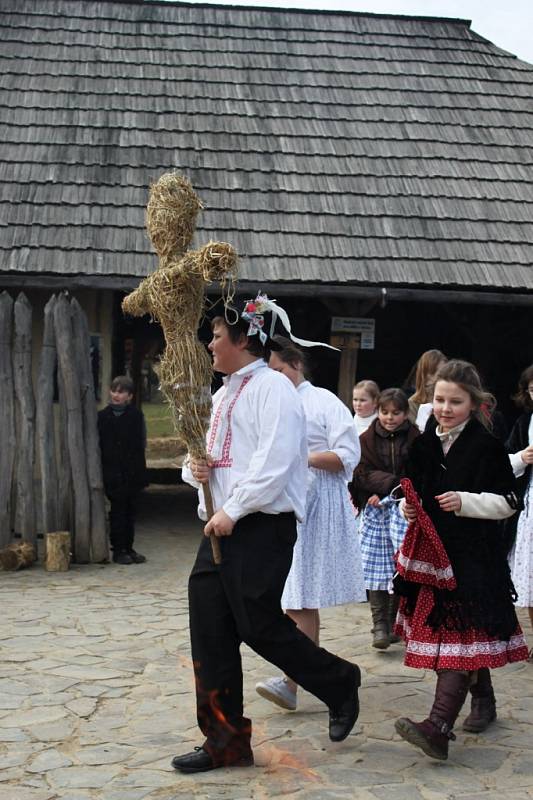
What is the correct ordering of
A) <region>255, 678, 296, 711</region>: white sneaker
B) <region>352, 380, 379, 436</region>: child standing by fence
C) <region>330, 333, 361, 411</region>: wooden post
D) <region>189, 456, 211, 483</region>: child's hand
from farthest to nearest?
<region>330, 333, 361, 411</region>: wooden post, <region>352, 380, 379, 436</region>: child standing by fence, <region>255, 678, 296, 711</region>: white sneaker, <region>189, 456, 211, 483</region>: child's hand

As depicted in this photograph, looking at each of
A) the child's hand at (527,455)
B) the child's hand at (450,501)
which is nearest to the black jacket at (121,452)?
the child's hand at (527,455)

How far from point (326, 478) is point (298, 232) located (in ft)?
18.9

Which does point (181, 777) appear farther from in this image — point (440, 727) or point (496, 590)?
point (496, 590)

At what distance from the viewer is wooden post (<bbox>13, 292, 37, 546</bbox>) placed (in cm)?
811

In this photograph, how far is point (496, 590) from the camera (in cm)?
409

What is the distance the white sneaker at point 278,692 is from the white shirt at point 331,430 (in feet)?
3.48

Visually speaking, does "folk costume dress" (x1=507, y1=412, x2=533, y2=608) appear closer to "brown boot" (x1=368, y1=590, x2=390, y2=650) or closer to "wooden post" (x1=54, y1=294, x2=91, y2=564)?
"brown boot" (x1=368, y1=590, x2=390, y2=650)

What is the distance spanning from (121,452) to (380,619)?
3.20m

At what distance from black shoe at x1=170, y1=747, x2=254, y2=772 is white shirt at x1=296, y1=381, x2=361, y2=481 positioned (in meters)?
1.54

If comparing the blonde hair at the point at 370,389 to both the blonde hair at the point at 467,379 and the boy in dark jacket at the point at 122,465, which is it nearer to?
the blonde hair at the point at 467,379

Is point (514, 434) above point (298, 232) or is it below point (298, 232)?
below

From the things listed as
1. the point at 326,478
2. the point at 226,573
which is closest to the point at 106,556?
the point at 326,478

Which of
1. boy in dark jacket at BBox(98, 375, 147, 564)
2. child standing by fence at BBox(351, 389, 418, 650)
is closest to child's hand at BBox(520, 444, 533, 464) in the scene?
child standing by fence at BBox(351, 389, 418, 650)

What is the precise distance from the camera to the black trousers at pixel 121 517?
827 centimetres
